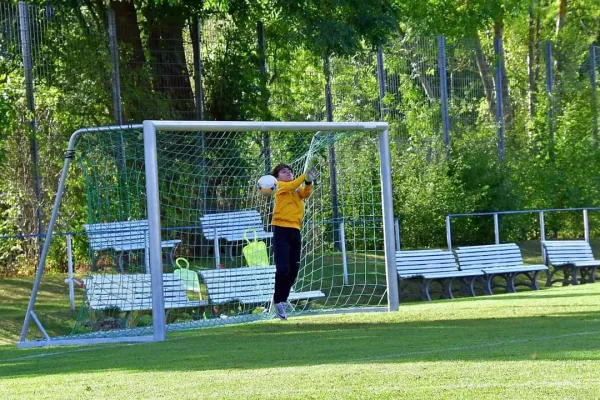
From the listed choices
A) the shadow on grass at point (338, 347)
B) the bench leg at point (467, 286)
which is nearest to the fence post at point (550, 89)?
the bench leg at point (467, 286)

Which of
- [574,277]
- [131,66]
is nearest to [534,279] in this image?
[574,277]

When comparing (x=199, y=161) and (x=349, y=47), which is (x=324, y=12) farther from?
(x=199, y=161)

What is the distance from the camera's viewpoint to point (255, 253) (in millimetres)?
18609

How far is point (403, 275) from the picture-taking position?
22.1 metres

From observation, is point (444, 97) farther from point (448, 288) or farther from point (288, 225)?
point (288, 225)

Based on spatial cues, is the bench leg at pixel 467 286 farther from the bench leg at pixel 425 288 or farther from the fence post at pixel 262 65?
the fence post at pixel 262 65

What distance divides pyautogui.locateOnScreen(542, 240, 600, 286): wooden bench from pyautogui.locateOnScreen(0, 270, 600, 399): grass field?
8.63 metres

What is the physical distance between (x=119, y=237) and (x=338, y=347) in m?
5.97

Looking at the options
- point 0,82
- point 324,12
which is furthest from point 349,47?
point 0,82

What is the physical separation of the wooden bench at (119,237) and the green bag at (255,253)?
6.39ft

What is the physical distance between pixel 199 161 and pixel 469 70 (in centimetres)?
1227

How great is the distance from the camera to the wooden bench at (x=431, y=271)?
2225 centimetres

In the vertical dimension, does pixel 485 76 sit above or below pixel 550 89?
above

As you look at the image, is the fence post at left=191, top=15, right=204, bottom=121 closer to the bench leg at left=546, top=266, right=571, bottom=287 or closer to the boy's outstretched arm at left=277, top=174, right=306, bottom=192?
the boy's outstretched arm at left=277, top=174, right=306, bottom=192
